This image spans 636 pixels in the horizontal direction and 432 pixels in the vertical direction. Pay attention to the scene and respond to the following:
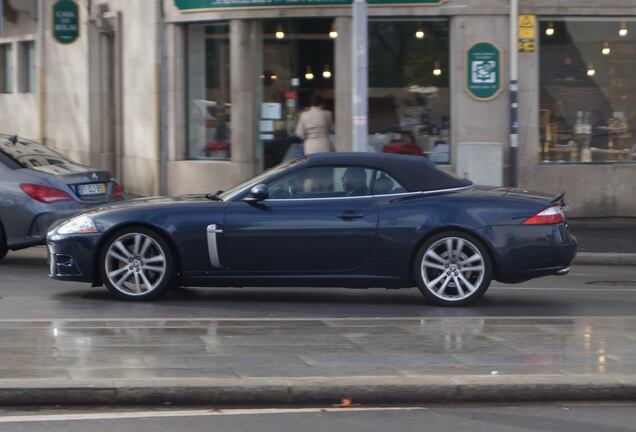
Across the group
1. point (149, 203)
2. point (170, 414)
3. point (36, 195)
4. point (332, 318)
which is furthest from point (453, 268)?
point (36, 195)

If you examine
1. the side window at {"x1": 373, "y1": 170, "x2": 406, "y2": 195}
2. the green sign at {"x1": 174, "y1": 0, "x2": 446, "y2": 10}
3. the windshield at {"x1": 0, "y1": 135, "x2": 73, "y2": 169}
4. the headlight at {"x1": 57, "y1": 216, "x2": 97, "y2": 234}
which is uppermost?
Result: the green sign at {"x1": 174, "y1": 0, "x2": 446, "y2": 10}

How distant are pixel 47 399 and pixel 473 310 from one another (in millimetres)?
4561

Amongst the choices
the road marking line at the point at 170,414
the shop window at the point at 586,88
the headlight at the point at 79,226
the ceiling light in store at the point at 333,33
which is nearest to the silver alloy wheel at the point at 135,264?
the headlight at the point at 79,226

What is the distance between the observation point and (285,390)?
6.76 metres

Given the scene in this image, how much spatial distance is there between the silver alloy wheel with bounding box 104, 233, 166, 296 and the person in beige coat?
8147 mm

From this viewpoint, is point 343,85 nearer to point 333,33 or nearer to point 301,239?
point 333,33

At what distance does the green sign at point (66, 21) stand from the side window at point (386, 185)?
15.2 m

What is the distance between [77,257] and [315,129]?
8358mm

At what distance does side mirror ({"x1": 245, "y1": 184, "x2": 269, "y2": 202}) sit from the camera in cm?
1026

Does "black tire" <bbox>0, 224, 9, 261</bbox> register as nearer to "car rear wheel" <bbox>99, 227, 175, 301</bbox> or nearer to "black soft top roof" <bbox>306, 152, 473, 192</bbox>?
"car rear wheel" <bbox>99, 227, 175, 301</bbox>

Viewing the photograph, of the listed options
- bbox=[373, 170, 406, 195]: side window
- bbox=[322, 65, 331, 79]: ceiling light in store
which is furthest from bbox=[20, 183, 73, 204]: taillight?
bbox=[322, 65, 331, 79]: ceiling light in store

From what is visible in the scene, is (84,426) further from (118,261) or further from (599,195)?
(599,195)

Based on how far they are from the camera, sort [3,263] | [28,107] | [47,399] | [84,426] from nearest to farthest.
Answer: [84,426] → [47,399] → [3,263] → [28,107]

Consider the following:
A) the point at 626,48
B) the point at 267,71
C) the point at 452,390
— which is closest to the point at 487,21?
the point at 626,48
